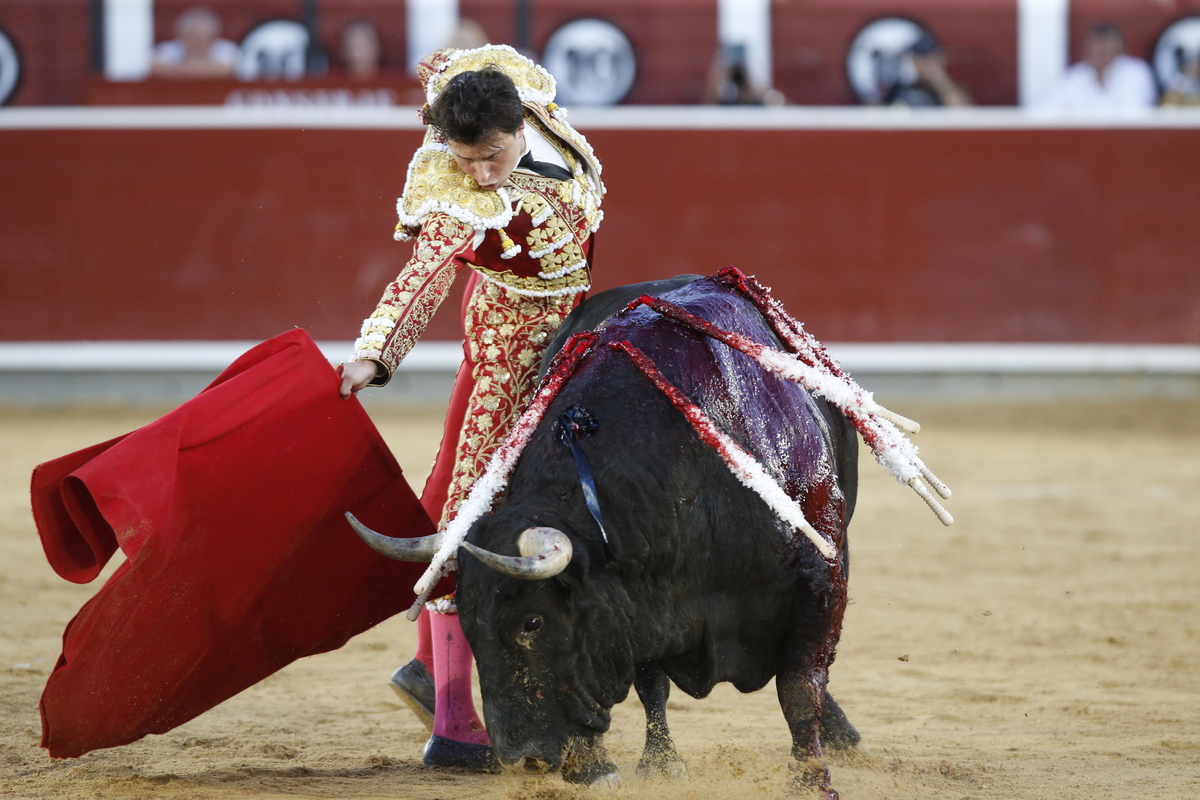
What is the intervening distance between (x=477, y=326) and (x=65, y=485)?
70 cm

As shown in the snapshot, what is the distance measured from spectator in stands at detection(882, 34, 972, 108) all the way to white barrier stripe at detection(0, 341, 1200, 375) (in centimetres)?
136

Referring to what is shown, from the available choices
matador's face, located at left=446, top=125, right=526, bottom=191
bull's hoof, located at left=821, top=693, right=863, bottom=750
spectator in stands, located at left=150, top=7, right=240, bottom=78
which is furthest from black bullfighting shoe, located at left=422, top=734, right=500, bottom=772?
spectator in stands, located at left=150, top=7, right=240, bottom=78

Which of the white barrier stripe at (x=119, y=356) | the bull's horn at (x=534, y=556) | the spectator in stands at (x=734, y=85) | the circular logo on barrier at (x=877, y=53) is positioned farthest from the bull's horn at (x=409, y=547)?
the circular logo on barrier at (x=877, y=53)

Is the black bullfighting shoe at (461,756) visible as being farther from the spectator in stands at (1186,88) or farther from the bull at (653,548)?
the spectator in stands at (1186,88)

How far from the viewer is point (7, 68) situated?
8352 mm

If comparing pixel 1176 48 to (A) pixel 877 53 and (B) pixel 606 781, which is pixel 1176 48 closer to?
(A) pixel 877 53

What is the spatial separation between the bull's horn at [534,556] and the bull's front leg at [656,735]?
20.2 inches

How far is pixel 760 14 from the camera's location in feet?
28.0

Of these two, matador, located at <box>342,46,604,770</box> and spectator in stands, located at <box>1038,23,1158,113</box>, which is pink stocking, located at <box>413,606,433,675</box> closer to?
matador, located at <box>342,46,604,770</box>

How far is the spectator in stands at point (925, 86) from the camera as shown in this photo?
810 cm

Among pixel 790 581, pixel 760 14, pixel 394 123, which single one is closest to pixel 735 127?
pixel 760 14

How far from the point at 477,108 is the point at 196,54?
6539mm

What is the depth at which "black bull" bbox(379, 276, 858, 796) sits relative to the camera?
1.88 m

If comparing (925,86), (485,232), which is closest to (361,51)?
(925,86)
